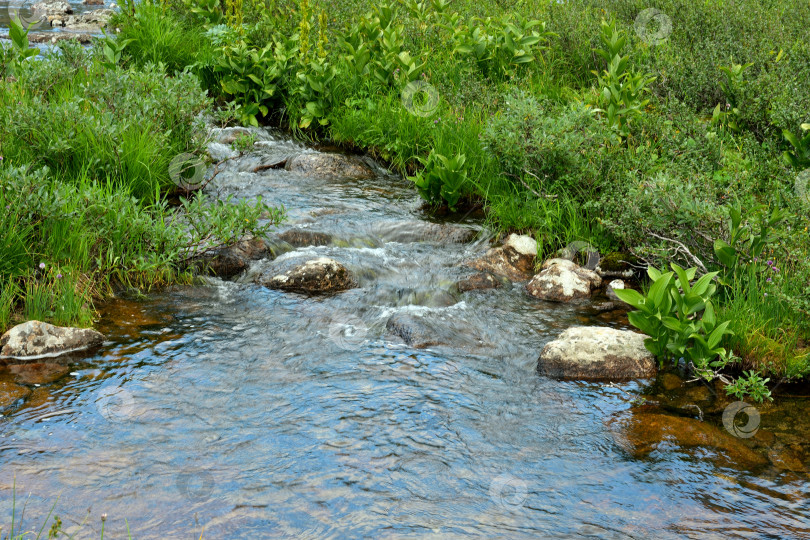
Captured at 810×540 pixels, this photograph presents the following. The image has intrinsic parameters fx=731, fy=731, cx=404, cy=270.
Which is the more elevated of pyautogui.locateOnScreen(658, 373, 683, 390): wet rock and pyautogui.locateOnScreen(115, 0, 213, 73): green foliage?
pyautogui.locateOnScreen(115, 0, 213, 73): green foliage

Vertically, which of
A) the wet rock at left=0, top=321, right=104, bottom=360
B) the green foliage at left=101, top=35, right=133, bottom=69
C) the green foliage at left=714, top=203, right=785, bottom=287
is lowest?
the wet rock at left=0, top=321, right=104, bottom=360

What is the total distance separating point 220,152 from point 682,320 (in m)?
7.07

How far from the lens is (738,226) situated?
545 centimetres

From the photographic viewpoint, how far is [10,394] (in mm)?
4406

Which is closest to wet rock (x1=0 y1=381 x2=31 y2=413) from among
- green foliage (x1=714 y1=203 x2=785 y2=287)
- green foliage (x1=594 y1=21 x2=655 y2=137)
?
green foliage (x1=714 y1=203 x2=785 y2=287)

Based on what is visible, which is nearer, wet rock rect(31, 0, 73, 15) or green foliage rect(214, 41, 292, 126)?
green foliage rect(214, 41, 292, 126)

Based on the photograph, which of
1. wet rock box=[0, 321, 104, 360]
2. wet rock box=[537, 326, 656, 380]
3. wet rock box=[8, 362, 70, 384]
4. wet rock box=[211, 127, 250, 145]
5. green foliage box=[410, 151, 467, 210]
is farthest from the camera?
wet rock box=[211, 127, 250, 145]

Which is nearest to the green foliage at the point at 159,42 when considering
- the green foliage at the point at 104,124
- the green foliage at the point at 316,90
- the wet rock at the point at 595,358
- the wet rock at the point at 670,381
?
the green foliage at the point at 316,90

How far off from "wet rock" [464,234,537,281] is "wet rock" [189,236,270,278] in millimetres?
2085

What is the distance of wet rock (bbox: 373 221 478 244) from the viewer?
7754 millimetres

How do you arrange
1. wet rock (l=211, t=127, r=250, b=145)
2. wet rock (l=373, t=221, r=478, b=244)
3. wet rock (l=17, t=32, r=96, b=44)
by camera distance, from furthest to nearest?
wet rock (l=17, t=32, r=96, b=44)
wet rock (l=211, t=127, r=250, b=145)
wet rock (l=373, t=221, r=478, b=244)

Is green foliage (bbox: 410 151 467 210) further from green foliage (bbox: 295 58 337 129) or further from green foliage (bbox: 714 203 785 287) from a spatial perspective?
green foliage (bbox: 714 203 785 287)

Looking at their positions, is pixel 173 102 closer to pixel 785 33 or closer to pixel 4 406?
pixel 4 406

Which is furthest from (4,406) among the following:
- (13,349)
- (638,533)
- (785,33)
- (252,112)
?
(785,33)
